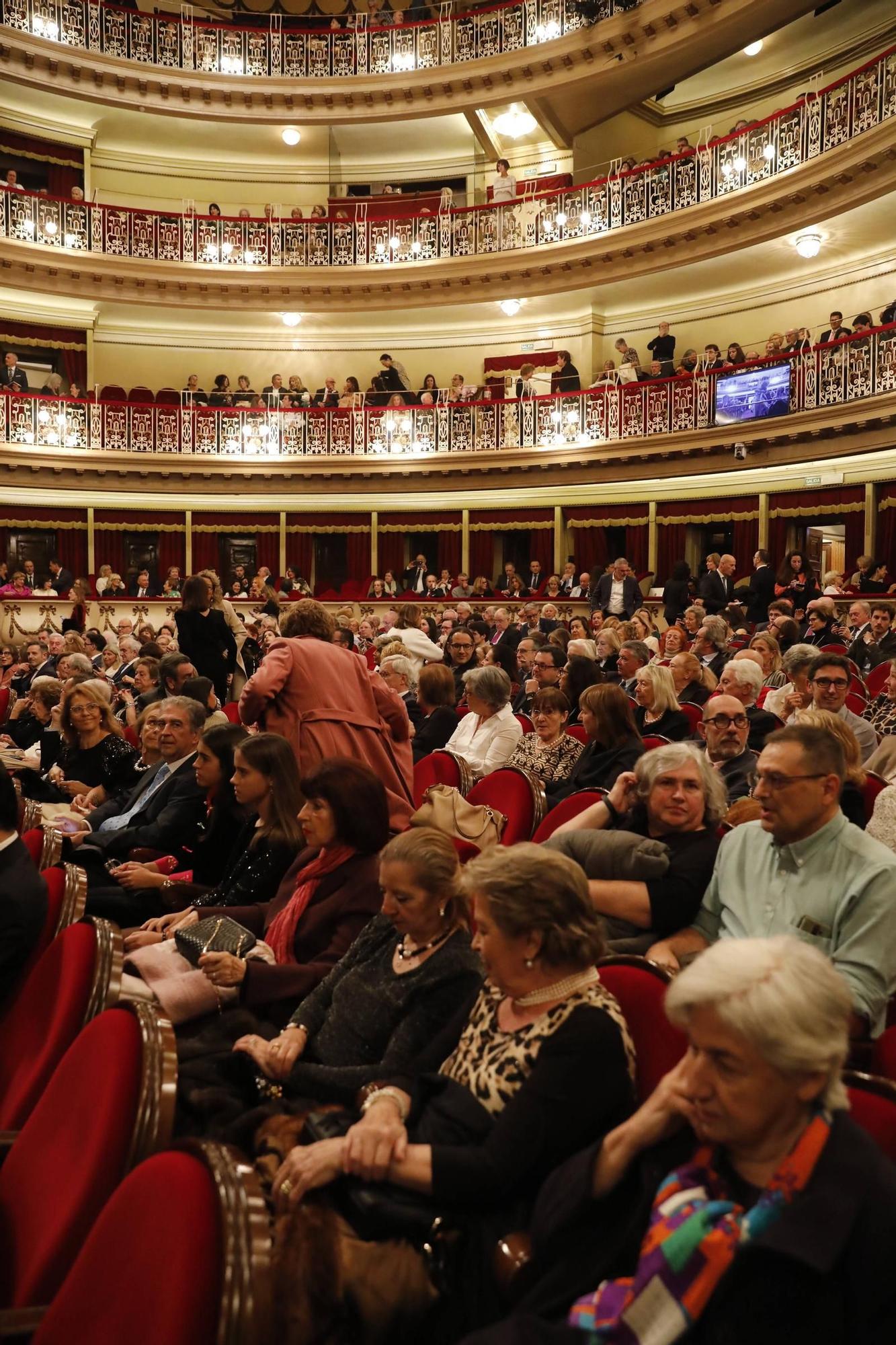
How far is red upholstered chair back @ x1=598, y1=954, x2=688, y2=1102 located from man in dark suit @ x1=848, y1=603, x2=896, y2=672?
19.7 ft

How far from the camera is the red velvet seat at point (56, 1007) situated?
233 cm

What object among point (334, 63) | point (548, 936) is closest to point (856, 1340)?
point (548, 936)

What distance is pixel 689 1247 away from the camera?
139cm

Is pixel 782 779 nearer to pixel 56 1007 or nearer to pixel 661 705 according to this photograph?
pixel 56 1007

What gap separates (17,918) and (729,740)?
248 cm

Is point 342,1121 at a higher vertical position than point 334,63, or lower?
lower

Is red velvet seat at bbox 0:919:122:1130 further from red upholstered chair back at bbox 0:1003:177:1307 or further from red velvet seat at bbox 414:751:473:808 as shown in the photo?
red velvet seat at bbox 414:751:473:808

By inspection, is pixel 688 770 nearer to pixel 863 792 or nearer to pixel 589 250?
pixel 863 792

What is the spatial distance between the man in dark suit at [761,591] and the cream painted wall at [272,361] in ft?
27.8

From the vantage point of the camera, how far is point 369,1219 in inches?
72.3

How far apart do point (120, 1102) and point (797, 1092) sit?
1.02 m

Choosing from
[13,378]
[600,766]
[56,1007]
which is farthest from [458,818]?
[13,378]

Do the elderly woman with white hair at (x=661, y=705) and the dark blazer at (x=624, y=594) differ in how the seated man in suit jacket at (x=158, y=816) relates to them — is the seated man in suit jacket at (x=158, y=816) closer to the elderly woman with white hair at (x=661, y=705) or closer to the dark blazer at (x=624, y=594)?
the elderly woman with white hair at (x=661, y=705)

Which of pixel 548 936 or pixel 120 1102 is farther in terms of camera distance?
pixel 548 936
